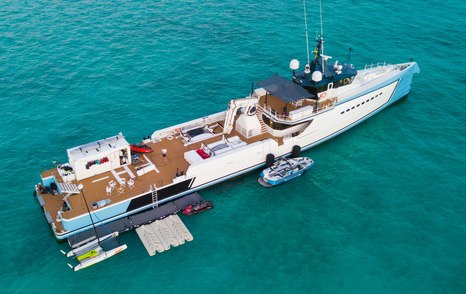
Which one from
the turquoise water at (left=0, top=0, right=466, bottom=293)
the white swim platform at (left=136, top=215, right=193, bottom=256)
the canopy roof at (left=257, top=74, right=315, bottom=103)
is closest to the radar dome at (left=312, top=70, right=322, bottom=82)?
the canopy roof at (left=257, top=74, right=315, bottom=103)

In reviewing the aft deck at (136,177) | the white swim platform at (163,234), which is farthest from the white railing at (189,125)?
the white swim platform at (163,234)

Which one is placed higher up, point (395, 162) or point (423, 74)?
point (423, 74)

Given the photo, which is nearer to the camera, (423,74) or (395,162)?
(395,162)

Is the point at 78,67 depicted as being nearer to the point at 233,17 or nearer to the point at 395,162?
the point at 233,17

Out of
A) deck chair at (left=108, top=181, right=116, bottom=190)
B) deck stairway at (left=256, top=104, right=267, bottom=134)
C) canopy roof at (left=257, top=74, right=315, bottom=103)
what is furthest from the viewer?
deck stairway at (left=256, top=104, right=267, bottom=134)

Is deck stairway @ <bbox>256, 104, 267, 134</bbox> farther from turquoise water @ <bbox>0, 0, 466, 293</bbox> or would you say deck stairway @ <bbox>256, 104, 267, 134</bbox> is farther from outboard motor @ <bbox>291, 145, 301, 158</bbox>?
turquoise water @ <bbox>0, 0, 466, 293</bbox>

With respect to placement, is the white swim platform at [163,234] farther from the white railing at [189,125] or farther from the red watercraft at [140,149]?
the white railing at [189,125]

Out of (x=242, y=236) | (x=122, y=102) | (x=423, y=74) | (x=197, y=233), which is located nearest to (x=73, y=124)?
(x=122, y=102)
